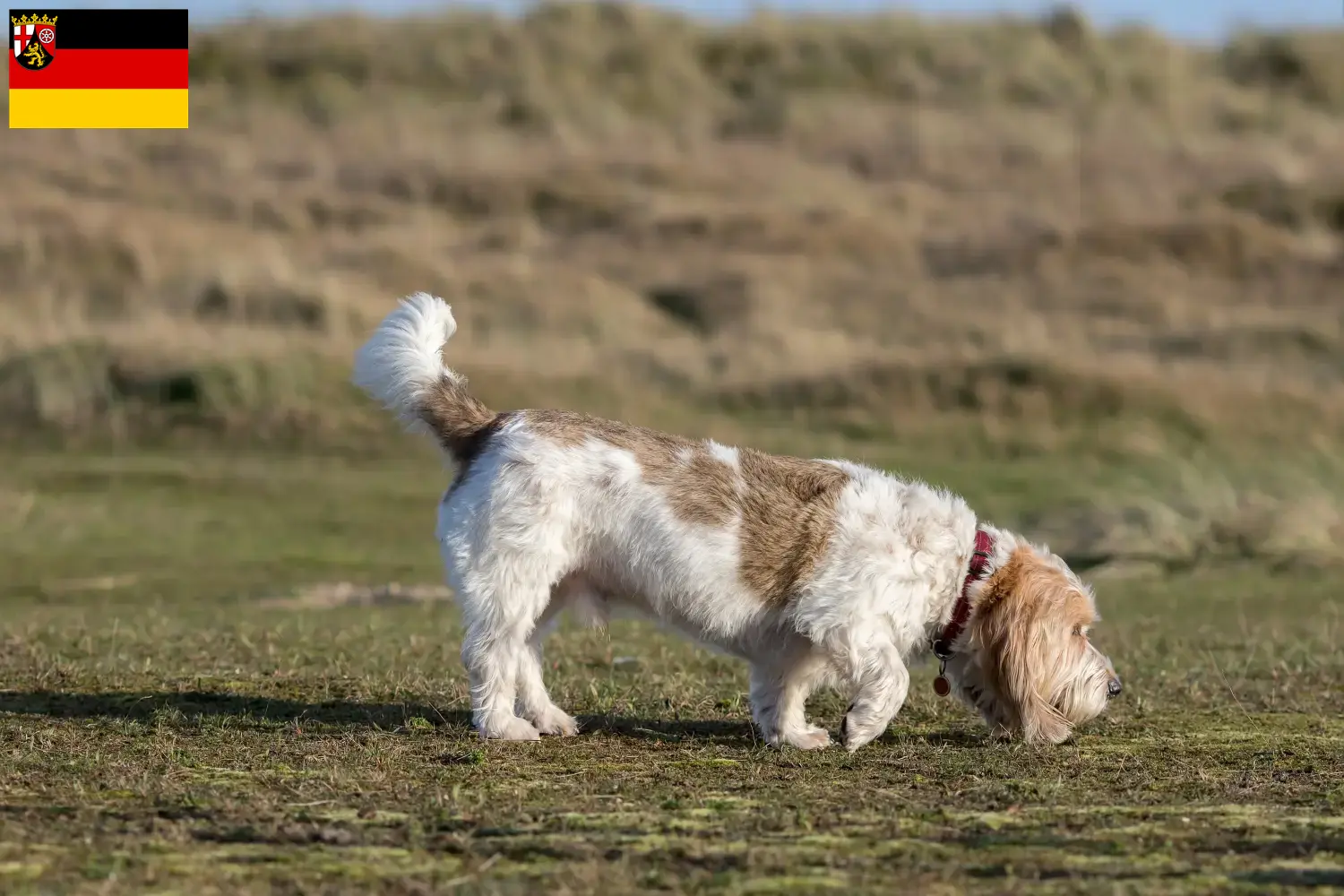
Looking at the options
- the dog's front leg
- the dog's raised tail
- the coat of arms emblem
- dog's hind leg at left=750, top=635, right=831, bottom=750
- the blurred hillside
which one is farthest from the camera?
the blurred hillside

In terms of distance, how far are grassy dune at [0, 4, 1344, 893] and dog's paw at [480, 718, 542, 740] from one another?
5.9 inches

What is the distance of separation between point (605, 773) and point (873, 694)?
1.31m

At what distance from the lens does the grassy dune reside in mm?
6551

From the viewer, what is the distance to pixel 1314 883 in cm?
564

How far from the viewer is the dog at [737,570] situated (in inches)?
327

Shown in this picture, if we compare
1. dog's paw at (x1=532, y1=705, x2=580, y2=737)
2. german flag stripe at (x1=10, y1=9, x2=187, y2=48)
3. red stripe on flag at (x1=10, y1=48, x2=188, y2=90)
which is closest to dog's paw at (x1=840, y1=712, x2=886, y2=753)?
dog's paw at (x1=532, y1=705, x2=580, y2=737)

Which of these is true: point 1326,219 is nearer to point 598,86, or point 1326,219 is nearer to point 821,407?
point 821,407

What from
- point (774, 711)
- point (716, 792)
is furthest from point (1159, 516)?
point (716, 792)

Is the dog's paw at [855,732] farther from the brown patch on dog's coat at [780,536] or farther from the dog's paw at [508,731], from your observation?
the dog's paw at [508,731]

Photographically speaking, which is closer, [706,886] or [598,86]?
[706,886]

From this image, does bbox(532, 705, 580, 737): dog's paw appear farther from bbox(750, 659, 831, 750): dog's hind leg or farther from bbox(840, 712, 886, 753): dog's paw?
bbox(840, 712, 886, 753): dog's paw

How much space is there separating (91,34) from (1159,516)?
43.9 feet

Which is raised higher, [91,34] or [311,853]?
[91,34]

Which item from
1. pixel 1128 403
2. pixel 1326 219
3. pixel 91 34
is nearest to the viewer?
pixel 91 34
